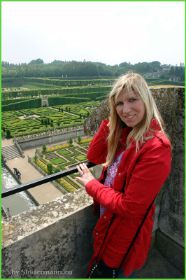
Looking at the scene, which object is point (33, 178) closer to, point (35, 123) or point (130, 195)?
point (35, 123)

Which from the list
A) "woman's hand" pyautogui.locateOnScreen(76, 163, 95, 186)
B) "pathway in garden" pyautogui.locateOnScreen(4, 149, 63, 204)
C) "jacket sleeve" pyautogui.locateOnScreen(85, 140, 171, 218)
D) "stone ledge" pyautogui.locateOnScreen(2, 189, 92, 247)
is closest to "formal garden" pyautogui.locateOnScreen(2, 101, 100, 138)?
"pathway in garden" pyautogui.locateOnScreen(4, 149, 63, 204)

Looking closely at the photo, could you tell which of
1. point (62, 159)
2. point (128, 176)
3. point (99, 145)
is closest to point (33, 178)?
point (62, 159)

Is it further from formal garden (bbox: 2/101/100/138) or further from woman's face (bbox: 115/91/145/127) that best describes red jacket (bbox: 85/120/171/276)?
formal garden (bbox: 2/101/100/138)

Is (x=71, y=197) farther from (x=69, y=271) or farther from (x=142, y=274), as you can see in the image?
(x=142, y=274)

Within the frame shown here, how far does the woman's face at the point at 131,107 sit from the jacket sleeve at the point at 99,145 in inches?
14.9

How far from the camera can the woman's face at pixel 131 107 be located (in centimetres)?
191

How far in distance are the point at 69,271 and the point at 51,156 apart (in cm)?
2122

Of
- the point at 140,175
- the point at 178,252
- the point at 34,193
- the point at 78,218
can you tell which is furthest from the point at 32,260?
the point at 34,193

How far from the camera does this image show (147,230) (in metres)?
2.06

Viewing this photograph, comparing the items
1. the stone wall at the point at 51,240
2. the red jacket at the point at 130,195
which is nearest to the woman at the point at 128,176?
the red jacket at the point at 130,195

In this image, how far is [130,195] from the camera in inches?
69.2

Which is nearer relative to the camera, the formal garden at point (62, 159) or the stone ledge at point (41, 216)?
the stone ledge at point (41, 216)

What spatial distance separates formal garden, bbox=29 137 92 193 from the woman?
1489 cm

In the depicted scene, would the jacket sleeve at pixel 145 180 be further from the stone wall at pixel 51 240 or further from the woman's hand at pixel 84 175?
the stone wall at pixel 51 240
